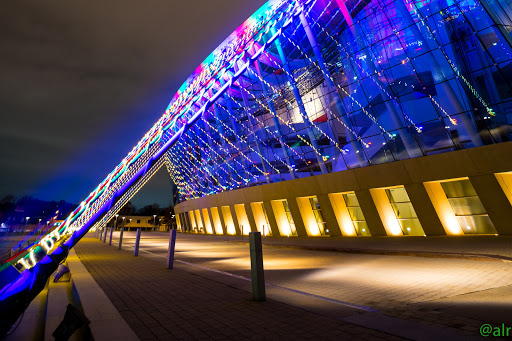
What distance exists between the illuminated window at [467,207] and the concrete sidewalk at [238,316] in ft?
56.3

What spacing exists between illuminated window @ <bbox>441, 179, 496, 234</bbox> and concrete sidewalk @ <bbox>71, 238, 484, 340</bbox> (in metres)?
17.2

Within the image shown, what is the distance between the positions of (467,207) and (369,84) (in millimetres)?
10534

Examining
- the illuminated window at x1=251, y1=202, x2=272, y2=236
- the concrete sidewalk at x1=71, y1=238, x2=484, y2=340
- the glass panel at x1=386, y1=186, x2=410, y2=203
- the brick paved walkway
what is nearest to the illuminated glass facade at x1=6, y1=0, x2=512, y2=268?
the illuminated window at x1=251, y1=202, x2=272, y2=236

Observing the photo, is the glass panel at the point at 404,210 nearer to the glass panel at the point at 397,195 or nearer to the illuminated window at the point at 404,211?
the illuminated window at the point at 404,211

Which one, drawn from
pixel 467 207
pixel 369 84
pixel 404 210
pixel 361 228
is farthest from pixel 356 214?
pixel 369 84

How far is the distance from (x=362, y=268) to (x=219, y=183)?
3135 cm

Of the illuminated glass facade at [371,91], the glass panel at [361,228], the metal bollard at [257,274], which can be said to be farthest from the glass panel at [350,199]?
the metal bollard at [257,274]

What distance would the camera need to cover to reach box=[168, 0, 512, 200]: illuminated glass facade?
17156 mm

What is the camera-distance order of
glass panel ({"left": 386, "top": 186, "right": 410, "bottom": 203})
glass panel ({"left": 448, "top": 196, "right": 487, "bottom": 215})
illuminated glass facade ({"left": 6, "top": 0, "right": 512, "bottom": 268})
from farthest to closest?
glass panel ({"left": 386, "top": 186, "right": 410, "bottom": 203}) < glass panel ({"left": 448, "top": 196, "right": 487, "bottom": 215}) < illuminated glass facade ({"left": 6, "top": 0, "right": 512, "bottom": 268})

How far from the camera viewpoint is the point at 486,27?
1702 cm

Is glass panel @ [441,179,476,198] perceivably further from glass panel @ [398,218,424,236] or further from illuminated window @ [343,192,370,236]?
illuminated window @ [343,192,370,236]

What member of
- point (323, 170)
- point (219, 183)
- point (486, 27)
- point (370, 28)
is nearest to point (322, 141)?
point (323, 170)

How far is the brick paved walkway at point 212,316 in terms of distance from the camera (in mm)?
4227

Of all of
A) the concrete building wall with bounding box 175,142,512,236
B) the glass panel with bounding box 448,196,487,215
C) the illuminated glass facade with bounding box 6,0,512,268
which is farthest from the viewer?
the glass panel with bounding box 448,196,487,215
